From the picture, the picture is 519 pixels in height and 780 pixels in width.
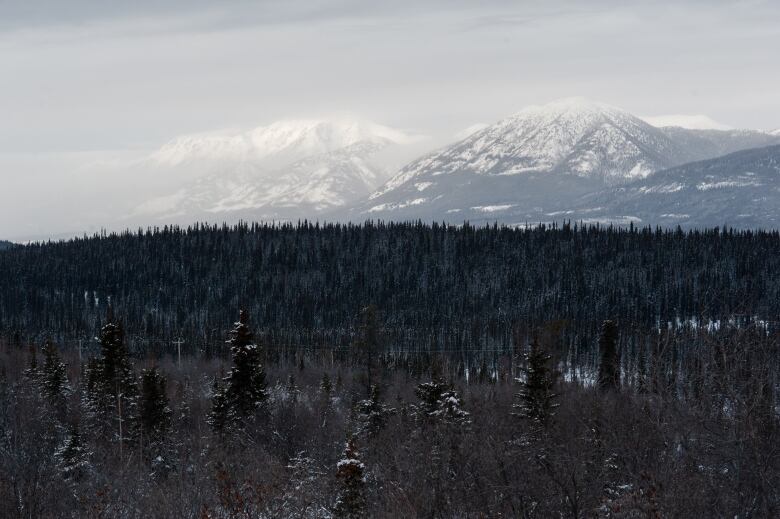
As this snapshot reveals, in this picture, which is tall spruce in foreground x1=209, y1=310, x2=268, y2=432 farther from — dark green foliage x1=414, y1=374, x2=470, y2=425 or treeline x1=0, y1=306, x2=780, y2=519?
dark green foliage x1=414, y1=374, x2=470, y2=425

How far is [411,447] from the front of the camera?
176 ft

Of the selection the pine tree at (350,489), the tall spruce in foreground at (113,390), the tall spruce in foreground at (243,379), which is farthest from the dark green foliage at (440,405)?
the tall spruce in foreground at (113,390)

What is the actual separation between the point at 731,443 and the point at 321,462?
4636cm

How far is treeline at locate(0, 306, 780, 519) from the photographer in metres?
27.3

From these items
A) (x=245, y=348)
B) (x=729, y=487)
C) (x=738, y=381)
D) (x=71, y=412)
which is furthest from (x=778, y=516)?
(x=71, y=412)

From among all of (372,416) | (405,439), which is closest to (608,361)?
(372,416)

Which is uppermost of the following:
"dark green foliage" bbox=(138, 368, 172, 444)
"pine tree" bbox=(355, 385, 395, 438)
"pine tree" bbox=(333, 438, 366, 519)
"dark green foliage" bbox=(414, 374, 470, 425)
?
"pine tree" bbox=(333, 438, 366, 519)

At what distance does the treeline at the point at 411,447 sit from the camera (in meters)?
27.3

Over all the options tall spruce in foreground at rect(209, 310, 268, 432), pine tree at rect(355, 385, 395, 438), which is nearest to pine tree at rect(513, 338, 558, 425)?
pine tree at rect(355, 385, 395, 438)

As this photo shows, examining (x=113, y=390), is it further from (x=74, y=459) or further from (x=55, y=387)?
A: (x=74, y=459)

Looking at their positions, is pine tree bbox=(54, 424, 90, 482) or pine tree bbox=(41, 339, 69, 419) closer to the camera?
pine tree bbox=(54, 424, 90, 482)

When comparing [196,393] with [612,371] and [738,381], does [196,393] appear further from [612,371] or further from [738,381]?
[738,381]

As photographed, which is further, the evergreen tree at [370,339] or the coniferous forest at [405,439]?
the evergreen tree at [370,339]

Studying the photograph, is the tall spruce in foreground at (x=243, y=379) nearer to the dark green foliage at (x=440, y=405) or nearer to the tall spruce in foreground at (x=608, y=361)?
the dark green foliage at (x=440, y=405)
